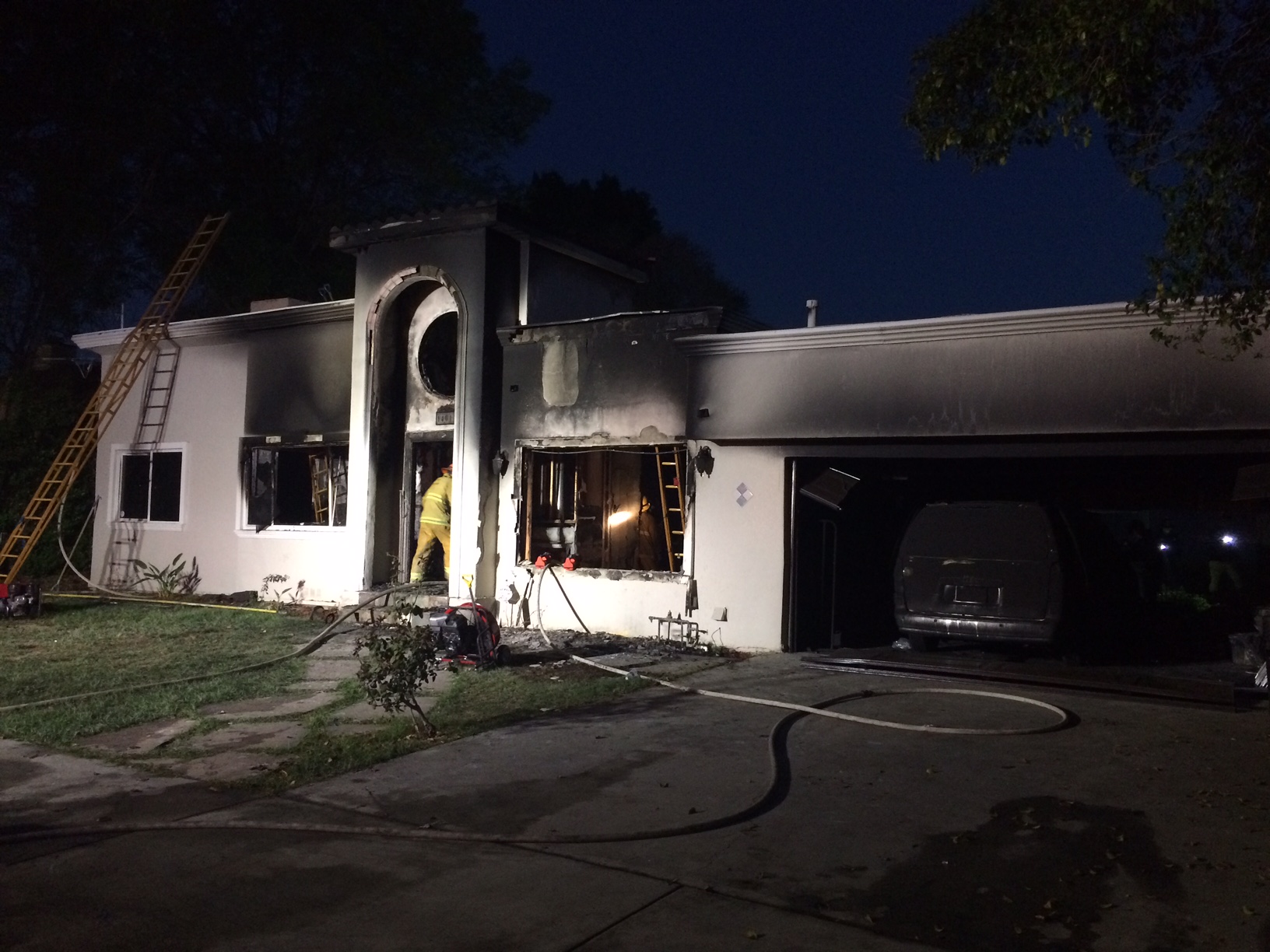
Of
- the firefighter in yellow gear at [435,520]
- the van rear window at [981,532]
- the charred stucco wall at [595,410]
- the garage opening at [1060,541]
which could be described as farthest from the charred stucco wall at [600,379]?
the van rear window at [981,532]

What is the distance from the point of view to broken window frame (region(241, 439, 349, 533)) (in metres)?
16.4

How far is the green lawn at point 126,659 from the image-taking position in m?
8.60

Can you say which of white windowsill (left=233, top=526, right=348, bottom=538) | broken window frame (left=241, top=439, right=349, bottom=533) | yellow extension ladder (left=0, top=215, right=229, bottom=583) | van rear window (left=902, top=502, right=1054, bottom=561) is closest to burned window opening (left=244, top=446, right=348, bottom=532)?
broken window frame (left=241, top=439, right=349, bottom=533)

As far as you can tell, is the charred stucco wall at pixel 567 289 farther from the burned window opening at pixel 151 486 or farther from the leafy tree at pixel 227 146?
the leafy tree at pixel 227 146

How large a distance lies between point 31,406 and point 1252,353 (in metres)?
19.4

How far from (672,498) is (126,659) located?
7.16 m

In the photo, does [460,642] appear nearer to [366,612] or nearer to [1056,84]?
[366,612]

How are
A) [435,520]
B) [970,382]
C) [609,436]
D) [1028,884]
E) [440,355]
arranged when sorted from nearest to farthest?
1. [1028,884]
2. [970,382]
3. [609,436]
4. [435,520]
5. [440,355]

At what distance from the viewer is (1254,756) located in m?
7.66

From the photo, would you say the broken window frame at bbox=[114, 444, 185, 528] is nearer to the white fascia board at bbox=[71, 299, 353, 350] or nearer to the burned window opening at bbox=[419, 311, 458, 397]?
the white fascia board at bbox=[71, 299, 353, 350]

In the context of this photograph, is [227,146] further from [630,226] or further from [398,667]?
[398,667]

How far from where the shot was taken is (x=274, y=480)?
1675cm

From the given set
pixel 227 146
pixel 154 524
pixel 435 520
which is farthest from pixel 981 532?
pixel 227 146

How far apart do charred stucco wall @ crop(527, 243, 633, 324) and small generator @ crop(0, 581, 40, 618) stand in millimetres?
7619
